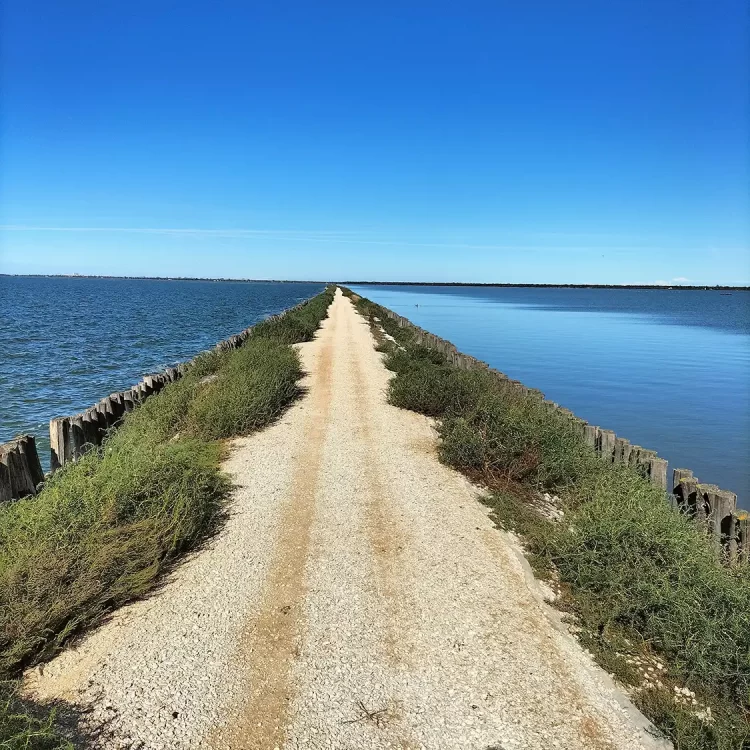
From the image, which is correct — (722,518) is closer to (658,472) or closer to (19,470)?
(658,472)

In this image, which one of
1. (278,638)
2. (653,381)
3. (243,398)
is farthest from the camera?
(653,381)

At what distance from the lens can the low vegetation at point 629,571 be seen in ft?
15.5

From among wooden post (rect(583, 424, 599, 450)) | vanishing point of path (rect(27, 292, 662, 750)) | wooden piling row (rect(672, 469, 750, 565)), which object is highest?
wooden post (rect(583, 424, 599, 450))

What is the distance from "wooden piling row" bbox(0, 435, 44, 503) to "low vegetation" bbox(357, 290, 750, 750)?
6641 mm

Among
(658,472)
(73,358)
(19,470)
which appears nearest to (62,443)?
(19,470)

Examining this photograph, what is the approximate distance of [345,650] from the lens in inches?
200

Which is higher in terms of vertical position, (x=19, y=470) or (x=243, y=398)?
(x=243, y=398)

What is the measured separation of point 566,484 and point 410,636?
16.6ft

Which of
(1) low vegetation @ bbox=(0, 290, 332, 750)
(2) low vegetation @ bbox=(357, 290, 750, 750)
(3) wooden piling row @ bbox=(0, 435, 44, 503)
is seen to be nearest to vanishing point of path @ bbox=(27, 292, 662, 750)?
(1) low vegetation @ bbox=(0, 290, 332, 750)

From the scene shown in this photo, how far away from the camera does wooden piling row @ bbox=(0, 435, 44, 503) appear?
7078mm

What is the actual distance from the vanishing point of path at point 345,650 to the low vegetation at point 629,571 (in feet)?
1.31

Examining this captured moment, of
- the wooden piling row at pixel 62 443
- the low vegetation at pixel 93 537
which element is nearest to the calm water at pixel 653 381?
the low vegetation at pixel 93 537

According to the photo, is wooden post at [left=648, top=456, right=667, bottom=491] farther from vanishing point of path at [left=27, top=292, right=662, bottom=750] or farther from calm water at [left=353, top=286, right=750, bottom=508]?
calm water at [left=353, top=286, right=750, bottom=508]

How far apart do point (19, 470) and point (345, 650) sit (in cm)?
522
